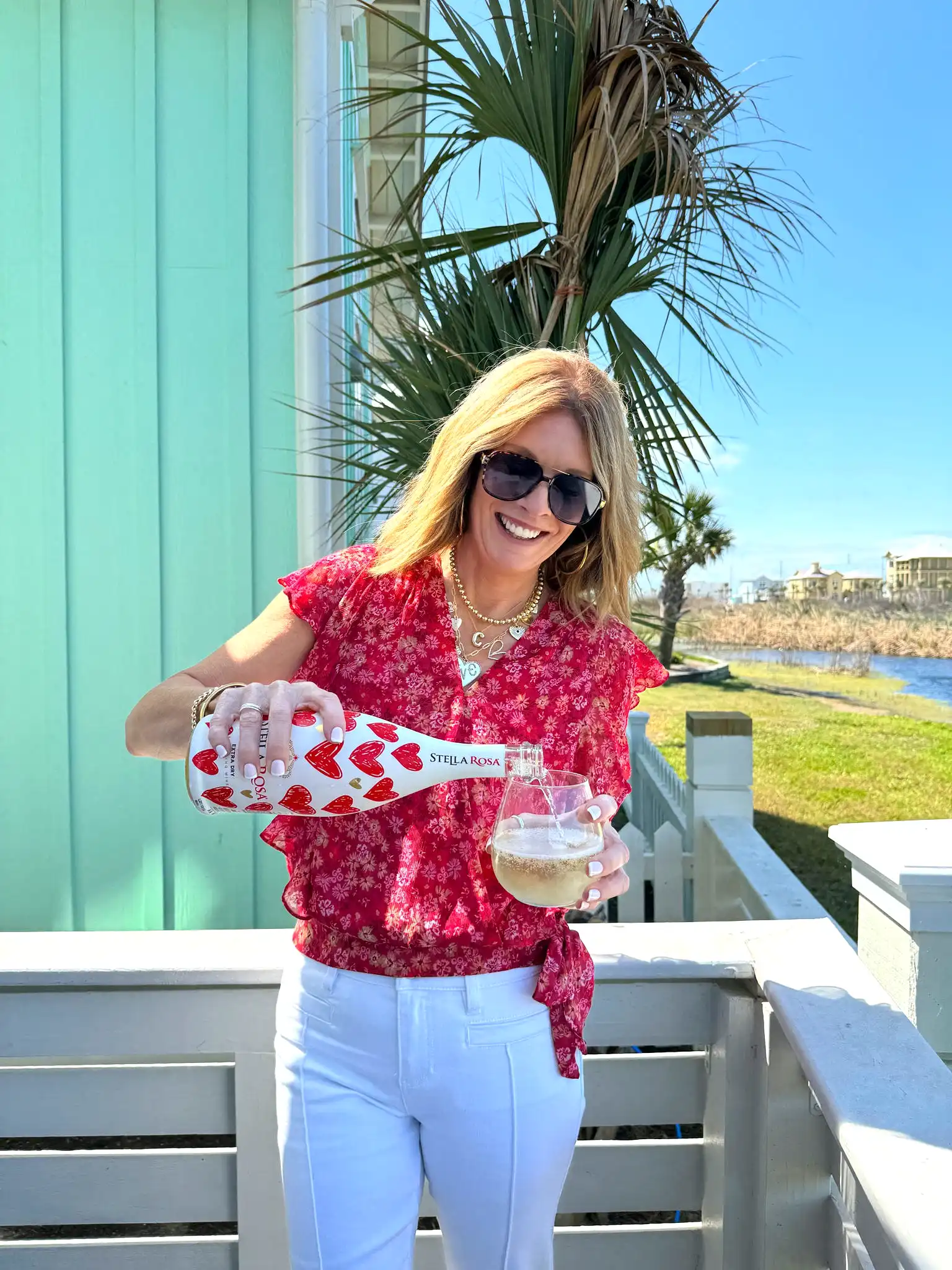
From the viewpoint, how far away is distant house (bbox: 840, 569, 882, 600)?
9.20 meters

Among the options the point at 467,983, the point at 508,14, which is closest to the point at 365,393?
the point at 508,14

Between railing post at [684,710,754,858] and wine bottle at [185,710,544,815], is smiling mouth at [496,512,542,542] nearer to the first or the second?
wine bottle at [185,710,544,815]

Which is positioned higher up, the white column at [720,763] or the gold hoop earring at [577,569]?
the gold hoop earring at [577,569]

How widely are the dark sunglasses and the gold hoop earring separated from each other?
98 mm

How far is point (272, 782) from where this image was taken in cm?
95

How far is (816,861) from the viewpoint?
10016mm

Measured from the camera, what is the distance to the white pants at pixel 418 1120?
1.00 metres

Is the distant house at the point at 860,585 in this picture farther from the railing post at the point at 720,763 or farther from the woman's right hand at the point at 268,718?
the woman's right hand at the point at 268,718

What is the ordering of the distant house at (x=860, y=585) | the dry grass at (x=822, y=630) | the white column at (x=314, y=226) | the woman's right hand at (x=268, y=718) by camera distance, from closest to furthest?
the woman's right hand at (x=268, y=718) < the white column at (x=314, y=226) < the dry grass at (x=822, y=630) < the distant house at (x=860, y=585)

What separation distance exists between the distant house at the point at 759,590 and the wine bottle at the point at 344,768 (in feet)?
28.8

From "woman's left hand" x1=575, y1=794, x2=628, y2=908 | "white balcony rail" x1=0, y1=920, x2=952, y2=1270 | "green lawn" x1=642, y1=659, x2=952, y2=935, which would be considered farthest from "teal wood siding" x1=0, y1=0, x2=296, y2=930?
"green lawn" x1=642, y1=659, x2=952, y2=935

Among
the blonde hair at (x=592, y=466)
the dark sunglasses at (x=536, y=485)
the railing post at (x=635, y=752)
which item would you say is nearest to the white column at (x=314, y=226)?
the blonde hair at (x=592, y=466)

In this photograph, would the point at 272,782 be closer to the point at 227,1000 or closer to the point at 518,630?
the point at 518,630

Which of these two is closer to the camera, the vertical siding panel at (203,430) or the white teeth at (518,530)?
the white teeth at (518,530)
